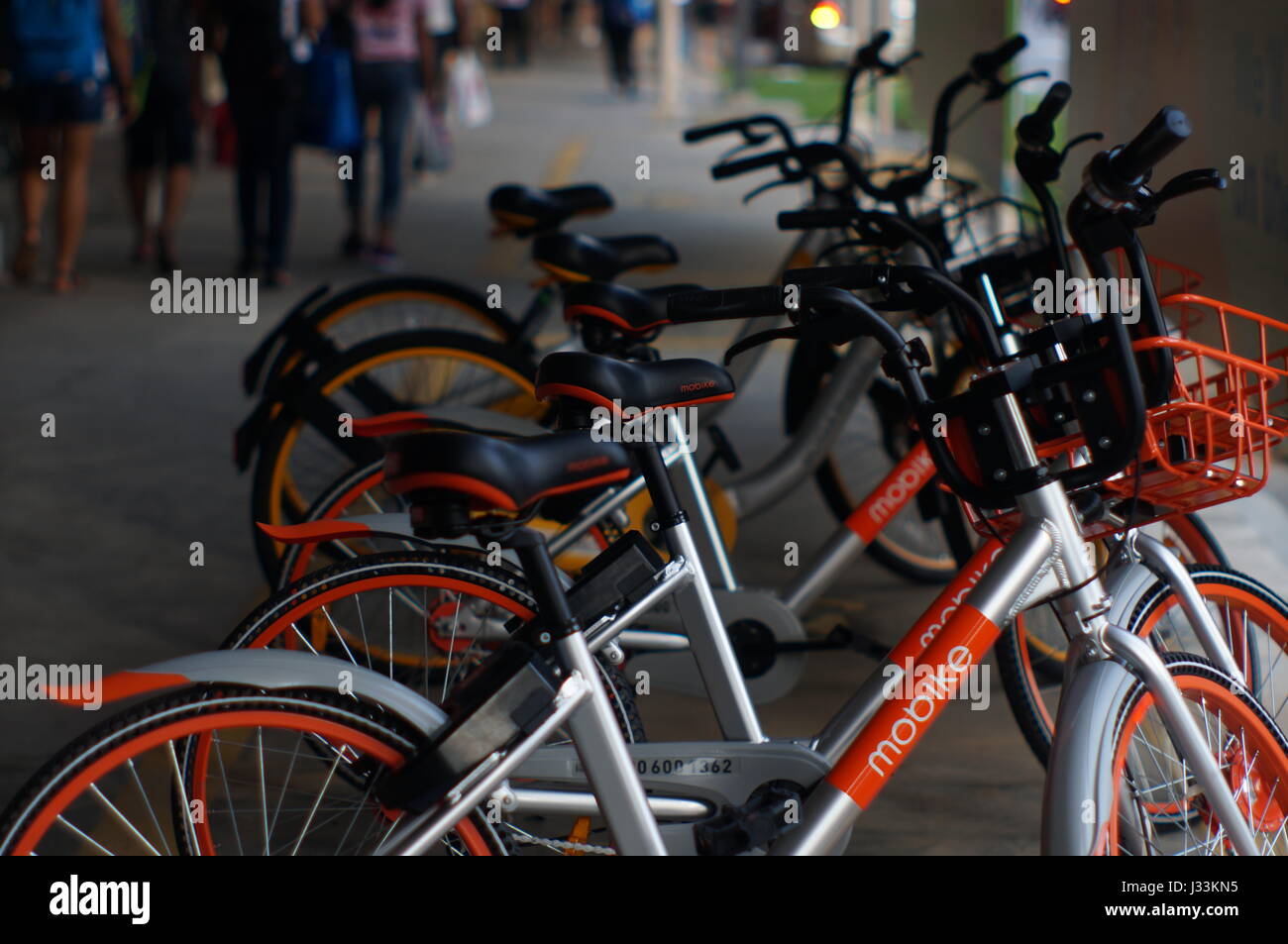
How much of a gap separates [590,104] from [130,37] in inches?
358

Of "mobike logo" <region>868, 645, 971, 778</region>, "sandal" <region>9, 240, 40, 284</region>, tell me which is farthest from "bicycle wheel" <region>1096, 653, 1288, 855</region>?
"sandal" <region>9, 240, 40, 284</region>

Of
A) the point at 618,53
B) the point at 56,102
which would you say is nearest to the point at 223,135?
the point at 56,102

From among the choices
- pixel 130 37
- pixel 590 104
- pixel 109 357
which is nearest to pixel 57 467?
pixel 109 357

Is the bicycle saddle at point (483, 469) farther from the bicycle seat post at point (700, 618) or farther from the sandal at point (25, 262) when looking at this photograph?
the sandal at point (25, 262)

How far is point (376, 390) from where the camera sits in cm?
354

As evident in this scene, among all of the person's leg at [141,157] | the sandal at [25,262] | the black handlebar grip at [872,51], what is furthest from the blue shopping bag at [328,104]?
the black handlebar grip at [872,51]

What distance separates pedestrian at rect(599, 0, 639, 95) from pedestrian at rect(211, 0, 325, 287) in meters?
12.0

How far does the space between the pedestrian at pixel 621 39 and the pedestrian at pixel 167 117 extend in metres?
12.0

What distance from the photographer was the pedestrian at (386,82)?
25.7ft

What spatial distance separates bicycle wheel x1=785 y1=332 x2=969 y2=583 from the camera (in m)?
3.66

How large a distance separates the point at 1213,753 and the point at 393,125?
677 centimetres
